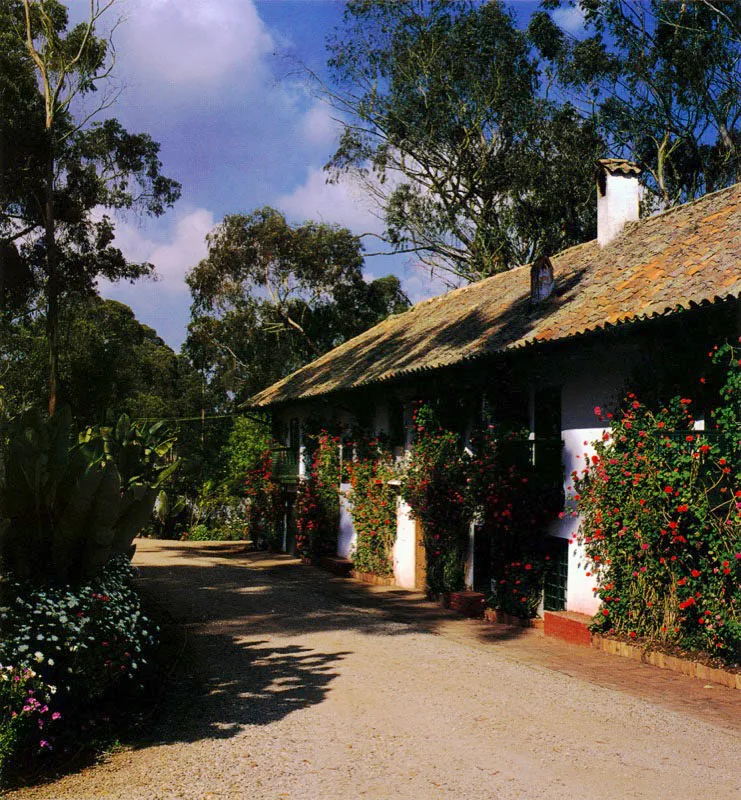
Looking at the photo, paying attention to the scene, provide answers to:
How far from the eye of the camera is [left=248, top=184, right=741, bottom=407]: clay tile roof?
9.80m

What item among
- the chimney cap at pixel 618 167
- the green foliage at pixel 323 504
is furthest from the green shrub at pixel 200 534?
the chimney cap at pixel 618 167

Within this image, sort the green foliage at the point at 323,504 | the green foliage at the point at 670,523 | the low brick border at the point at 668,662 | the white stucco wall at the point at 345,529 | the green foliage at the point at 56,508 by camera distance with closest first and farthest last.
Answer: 1. the green foliage at the point at 56,508
2. the low brick border at the point at 668,662
3. the green foliage at the point at 670,523
4. the white stucco wall at the point at 345,529
5. the green foliage at the point at 323,504

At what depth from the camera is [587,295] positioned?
12078 mm

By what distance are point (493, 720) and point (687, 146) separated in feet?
75.4

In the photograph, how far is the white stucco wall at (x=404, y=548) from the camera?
15648 millimetres

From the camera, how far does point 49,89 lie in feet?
71.2

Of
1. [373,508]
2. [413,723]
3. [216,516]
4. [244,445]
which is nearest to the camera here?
[413,723]

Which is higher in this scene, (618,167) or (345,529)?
(618,167)

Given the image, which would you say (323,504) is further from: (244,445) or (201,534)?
(201,534)

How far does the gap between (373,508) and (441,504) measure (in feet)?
11.1

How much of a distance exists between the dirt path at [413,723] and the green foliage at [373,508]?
5.14 metres

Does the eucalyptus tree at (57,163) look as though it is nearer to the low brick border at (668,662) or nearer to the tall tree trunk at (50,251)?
the tall tree trunk at (50,251)

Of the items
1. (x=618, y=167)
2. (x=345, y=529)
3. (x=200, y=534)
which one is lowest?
(x=200, y=534)

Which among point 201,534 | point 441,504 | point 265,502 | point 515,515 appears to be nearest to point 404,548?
point 441,504
